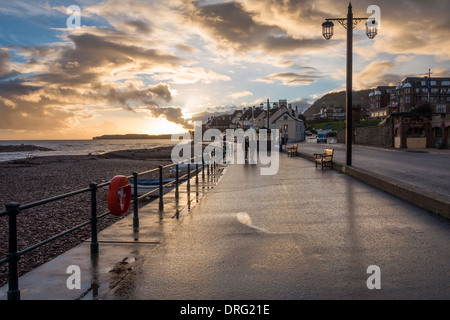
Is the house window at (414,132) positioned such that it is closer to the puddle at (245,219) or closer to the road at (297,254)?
the road at (297,254)

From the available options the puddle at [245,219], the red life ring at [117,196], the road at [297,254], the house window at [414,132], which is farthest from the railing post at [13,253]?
the house window at [414,132]

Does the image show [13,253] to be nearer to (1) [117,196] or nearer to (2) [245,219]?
(1) [117,196]

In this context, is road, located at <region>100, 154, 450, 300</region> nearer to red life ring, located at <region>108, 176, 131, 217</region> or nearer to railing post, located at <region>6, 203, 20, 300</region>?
red life ring, located at <region>108, 176, 131, 217</region>

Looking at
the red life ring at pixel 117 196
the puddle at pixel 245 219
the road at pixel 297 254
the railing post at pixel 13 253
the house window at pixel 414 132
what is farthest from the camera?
the house window at pixel 414 132

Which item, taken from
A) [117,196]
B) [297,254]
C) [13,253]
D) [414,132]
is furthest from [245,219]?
[414,132]

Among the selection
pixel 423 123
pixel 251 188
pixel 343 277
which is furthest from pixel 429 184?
pixel 423 123

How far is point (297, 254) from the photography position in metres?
5.57

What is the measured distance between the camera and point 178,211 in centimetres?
916

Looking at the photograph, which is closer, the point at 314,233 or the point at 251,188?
the point at 314,233

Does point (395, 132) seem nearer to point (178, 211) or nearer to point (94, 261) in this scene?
point (178, 211)

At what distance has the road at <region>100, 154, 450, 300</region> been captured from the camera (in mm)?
4246

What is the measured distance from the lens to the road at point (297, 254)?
4246 millimetres

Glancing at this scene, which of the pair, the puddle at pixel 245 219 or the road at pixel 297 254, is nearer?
the road at pixel 297 254
